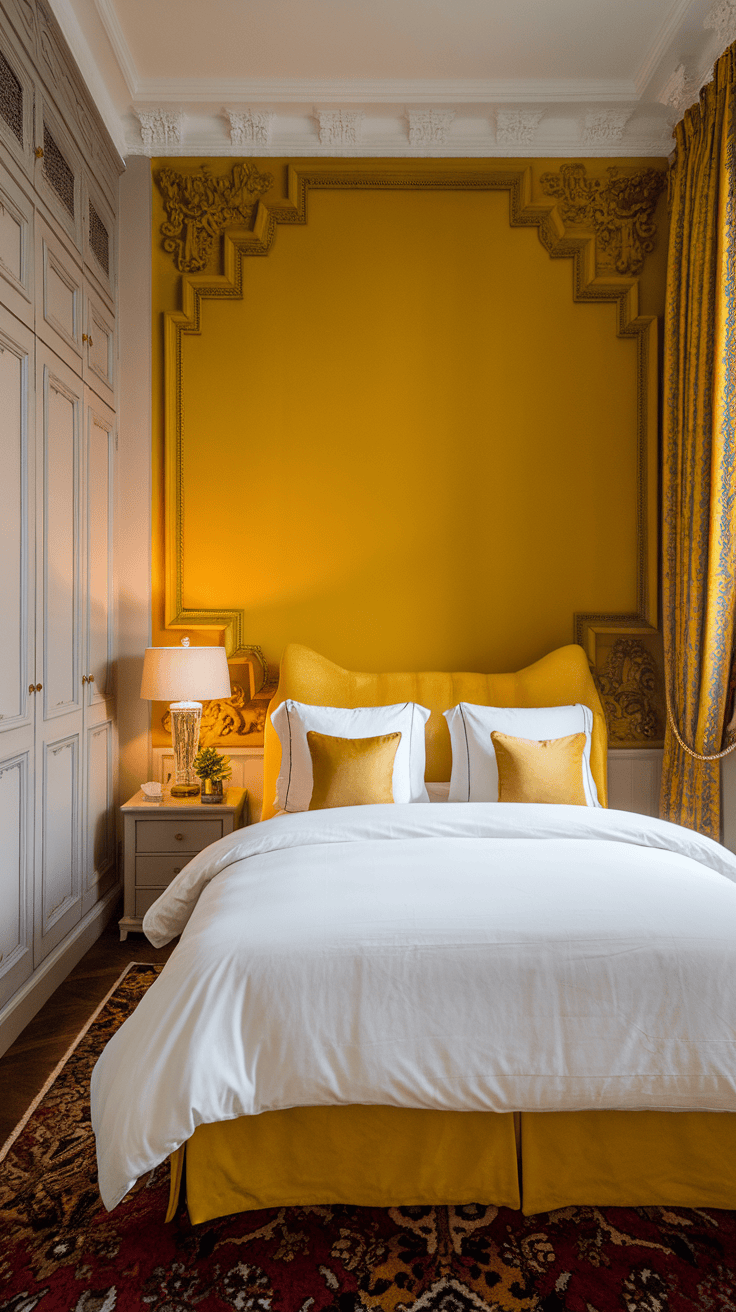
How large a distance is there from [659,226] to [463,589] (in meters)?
1.92

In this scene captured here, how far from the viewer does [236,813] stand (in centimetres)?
307

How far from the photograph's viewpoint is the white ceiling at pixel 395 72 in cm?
277

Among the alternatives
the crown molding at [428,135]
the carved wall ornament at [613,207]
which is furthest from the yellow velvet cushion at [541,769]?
the crown molding at [428,135]

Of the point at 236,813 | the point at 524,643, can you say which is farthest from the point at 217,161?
the point at 236,813

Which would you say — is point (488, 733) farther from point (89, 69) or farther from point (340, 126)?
point (89, 69)

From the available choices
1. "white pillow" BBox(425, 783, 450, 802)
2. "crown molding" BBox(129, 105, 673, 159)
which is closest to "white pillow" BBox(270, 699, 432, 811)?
"white pillow" BBox(425, 783, 450, 802)

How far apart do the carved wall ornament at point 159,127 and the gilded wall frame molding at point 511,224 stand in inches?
5.5

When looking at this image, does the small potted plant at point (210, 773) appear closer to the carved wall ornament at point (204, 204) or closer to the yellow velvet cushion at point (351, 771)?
the yellow velvet cushion at point (351, 771)

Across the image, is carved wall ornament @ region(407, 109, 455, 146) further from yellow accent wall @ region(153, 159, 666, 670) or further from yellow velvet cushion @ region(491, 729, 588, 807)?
yellow velvet cushion @ region(491, 729, 588, 807)

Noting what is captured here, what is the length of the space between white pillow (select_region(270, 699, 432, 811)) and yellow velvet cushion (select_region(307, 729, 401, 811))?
115 mm

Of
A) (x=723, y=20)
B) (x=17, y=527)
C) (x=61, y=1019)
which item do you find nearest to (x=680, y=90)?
(x=723, y=20)

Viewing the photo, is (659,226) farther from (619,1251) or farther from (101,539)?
(619,1251)

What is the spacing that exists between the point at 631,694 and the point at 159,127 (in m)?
3.39

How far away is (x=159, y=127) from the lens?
129 inches
